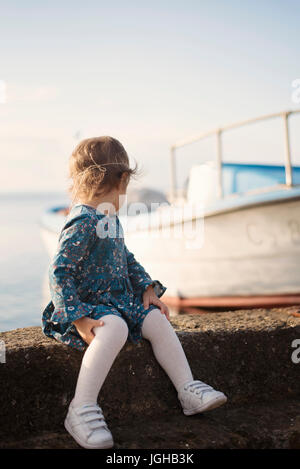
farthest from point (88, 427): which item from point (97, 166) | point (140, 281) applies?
point (97, 166)

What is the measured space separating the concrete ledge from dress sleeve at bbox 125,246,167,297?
18cm

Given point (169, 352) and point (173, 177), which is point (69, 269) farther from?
point (173, 177)

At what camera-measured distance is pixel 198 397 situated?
1768mm

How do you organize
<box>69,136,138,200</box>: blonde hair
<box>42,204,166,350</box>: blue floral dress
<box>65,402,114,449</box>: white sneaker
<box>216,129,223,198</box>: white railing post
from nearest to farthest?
<box>65,402,114,449</box>: white sneaker, <box>42,204,166,350</box>: blue floral dress, <box>69,136,138,200</box>: blonde hair, <box>216,129,223,198</box>: white railing post

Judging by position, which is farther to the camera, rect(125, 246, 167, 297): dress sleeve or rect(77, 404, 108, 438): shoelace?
rect(125, 246, 167, 297): dress sleeve

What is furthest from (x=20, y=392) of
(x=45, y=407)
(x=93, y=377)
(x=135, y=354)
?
(x=135, y=354)

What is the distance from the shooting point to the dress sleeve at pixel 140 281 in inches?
83.9

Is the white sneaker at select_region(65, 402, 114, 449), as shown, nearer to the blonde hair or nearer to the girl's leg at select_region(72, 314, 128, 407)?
the girl's leg at select_region(72, 314, 128, 407)

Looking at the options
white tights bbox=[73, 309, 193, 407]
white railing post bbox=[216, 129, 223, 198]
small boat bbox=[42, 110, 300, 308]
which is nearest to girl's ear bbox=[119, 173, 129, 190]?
white tights bbox=[73, 309, 193, 407]

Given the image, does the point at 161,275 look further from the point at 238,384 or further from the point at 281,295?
the point at 238,384

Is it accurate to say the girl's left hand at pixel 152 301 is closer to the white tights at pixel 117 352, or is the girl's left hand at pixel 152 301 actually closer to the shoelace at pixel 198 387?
the white tights at pixel 117 352

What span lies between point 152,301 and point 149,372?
1.00ft

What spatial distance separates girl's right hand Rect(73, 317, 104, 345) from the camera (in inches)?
68.8

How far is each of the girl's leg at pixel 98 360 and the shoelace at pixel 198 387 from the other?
0.99ft
